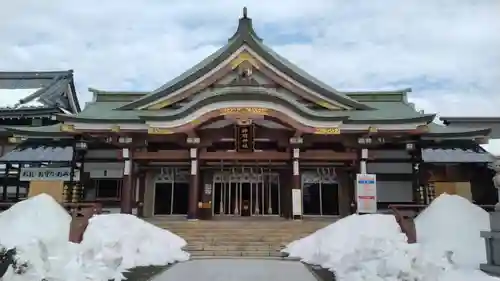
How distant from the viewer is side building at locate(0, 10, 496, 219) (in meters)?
16.7

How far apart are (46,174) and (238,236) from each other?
10034 millimetres

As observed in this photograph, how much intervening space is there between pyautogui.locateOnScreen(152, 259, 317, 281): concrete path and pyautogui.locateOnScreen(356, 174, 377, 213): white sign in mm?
5512

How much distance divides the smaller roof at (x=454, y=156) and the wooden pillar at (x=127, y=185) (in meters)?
12.3

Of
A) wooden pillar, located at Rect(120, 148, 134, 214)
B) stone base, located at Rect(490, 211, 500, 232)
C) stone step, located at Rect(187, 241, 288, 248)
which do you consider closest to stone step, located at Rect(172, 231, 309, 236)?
stone step, located at Rect(187, 241, 288, 248)

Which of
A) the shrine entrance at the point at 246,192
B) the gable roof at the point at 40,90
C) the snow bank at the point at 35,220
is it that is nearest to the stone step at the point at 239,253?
the snow bank at the point at 35,220

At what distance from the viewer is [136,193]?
60.8 ft

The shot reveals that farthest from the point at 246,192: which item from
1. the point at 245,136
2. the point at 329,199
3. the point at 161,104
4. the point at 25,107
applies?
the point at 25,107

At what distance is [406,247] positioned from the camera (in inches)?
296

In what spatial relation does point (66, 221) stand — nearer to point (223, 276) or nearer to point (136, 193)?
point (223, 276)

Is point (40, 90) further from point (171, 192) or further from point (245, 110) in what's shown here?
point (245, 110)

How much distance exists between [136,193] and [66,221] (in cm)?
788

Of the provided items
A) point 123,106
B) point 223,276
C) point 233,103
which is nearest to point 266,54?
point 233,103

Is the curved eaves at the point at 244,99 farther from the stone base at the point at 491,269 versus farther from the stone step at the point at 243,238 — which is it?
the stone base at the point at 491,269

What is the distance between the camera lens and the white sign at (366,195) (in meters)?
14.7
